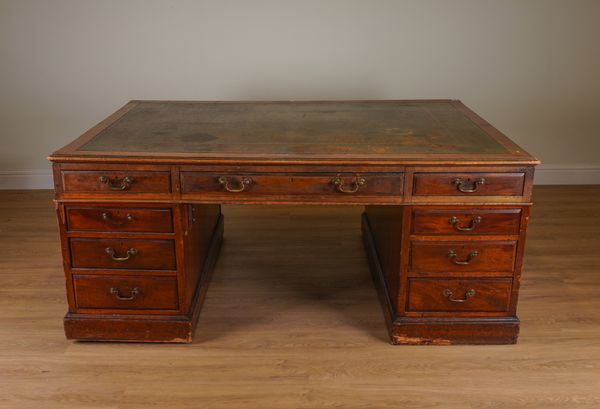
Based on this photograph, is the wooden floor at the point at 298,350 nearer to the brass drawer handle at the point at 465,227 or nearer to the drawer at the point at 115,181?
the brass drawer handle at the point at 465,227

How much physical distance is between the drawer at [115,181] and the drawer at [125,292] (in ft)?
1.07

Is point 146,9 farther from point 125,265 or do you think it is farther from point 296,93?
point 125,265

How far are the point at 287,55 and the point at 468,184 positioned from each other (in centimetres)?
197

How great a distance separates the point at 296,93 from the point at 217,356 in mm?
2051

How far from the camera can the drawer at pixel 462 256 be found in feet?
7.13

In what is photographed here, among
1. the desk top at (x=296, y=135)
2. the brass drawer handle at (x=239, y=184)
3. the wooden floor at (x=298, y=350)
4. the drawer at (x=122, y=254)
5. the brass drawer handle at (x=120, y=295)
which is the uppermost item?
the desk top at (x=296, y=135)

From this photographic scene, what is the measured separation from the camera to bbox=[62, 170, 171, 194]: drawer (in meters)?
2.09

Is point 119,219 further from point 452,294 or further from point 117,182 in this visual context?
point 452,294

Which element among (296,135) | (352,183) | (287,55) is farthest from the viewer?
(287,55)

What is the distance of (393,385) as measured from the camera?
80.1 inches

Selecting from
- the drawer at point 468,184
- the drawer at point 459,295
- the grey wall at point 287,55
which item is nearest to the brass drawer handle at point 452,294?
the drawer at point 459,295

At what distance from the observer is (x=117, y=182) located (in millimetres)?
2100

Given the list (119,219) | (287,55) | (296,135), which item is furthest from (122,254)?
(287,55)

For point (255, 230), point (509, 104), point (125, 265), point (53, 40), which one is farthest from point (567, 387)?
point (53, 40)
